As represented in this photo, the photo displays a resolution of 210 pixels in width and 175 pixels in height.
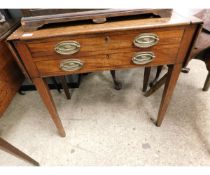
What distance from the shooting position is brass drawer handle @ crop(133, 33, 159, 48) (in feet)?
2.29

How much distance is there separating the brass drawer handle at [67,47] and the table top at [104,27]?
4 cm

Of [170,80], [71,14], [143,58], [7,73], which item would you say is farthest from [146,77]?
[7,73]

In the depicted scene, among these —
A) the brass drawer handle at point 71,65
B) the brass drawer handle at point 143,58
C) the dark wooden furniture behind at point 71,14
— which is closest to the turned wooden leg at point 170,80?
the brass drawer handle at point 143,58

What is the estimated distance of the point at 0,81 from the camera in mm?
940

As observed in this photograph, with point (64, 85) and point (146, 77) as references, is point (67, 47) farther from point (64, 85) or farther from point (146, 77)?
point (146, 77)

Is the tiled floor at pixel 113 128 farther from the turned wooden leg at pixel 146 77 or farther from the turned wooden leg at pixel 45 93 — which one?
the turned wooden leg at pixel 45 93

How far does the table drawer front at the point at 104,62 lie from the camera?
758 mm

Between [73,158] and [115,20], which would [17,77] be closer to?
[73,158]

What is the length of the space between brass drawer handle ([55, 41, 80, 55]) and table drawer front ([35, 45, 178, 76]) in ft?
0.14

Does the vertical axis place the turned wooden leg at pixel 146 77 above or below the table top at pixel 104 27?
below

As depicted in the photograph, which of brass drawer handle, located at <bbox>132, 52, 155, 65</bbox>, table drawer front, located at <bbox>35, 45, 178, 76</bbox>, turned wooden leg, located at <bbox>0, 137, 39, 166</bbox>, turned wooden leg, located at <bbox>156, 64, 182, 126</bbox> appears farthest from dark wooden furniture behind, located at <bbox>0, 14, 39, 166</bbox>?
turned wooden leg, located at <bbox>156, 64, 182, 126</bbox>

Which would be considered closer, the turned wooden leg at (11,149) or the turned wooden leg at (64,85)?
the turned wooden leg at (11,149)

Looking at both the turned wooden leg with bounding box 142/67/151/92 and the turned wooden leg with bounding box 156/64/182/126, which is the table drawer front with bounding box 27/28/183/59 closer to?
the turned wooden leg with bounding box 156/64/182/126

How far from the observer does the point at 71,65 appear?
2.54 ft
